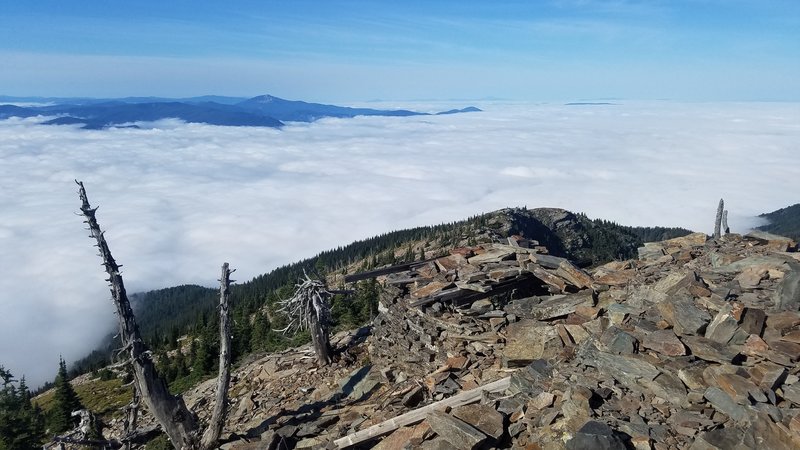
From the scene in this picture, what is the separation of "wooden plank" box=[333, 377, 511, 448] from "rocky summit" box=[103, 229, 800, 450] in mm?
42

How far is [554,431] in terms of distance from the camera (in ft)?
37.1

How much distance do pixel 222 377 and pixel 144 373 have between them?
260 centimetres

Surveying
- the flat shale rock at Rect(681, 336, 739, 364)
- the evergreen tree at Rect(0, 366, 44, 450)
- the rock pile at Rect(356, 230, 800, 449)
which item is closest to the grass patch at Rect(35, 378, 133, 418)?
the evergreen tree at Rect(0, 366, 44, 450)

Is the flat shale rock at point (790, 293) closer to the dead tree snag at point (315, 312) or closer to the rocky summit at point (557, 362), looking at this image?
the rocky summit at point (557, 362)

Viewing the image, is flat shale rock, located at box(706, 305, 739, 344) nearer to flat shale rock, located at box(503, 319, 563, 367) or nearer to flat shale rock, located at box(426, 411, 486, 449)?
flat shale rock, located at box(503, 319, 563, 367)

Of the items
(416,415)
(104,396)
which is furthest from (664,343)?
(104,396)

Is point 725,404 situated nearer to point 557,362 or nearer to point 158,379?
point 557,362

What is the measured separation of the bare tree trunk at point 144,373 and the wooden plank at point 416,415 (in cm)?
671

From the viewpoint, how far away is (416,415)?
14.5 meters

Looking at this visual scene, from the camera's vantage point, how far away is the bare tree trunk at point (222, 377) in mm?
16891

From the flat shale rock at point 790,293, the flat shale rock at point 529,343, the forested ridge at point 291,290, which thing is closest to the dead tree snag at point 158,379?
the flat shale rock at point 529,343

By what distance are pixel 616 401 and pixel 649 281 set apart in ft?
26.4

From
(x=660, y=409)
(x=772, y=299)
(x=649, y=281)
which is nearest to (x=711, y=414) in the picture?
(x=660, y=409)

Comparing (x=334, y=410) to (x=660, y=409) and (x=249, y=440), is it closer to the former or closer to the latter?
(x=249, y=440)
